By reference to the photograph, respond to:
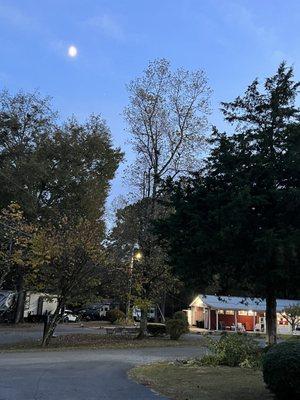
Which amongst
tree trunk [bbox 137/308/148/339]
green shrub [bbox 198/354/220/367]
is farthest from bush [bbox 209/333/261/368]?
tree trunk [bbox 137/308/148/339]

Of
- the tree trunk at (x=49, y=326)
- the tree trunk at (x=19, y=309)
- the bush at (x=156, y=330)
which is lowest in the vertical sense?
the tree trunk at (x=49, y=326)

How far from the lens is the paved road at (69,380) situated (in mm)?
11094

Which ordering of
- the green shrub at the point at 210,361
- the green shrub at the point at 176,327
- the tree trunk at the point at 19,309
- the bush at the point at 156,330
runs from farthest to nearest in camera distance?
1. the tree trunk at the point at 19,309
2. the bush at the point at 156,330
3. the green shrub at the point at 176,327
4. the green shrub at the point at 210,361

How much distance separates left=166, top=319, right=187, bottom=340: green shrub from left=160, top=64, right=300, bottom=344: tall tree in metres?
14.2

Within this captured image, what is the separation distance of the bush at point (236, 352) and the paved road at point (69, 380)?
2.91 meters

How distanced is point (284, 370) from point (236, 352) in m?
9.53

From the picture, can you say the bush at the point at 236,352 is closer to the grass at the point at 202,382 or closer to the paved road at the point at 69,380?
the grass at the point at 202,382

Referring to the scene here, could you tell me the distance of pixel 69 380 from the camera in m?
13.5

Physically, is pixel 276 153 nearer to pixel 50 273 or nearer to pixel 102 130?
pixel 50 273

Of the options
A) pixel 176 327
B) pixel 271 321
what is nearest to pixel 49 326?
pixel 176 327

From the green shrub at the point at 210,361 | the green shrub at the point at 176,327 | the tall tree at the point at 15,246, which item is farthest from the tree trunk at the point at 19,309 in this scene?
the green shrub at the point at 210,361

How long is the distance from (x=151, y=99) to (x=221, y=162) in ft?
66.5

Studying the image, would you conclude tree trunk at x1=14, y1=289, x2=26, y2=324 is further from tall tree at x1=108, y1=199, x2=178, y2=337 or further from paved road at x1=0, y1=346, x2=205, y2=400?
paved road at x1=0, y1=346, x2=205, y2=400

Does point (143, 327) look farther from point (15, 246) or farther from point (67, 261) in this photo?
point (67, 261)
